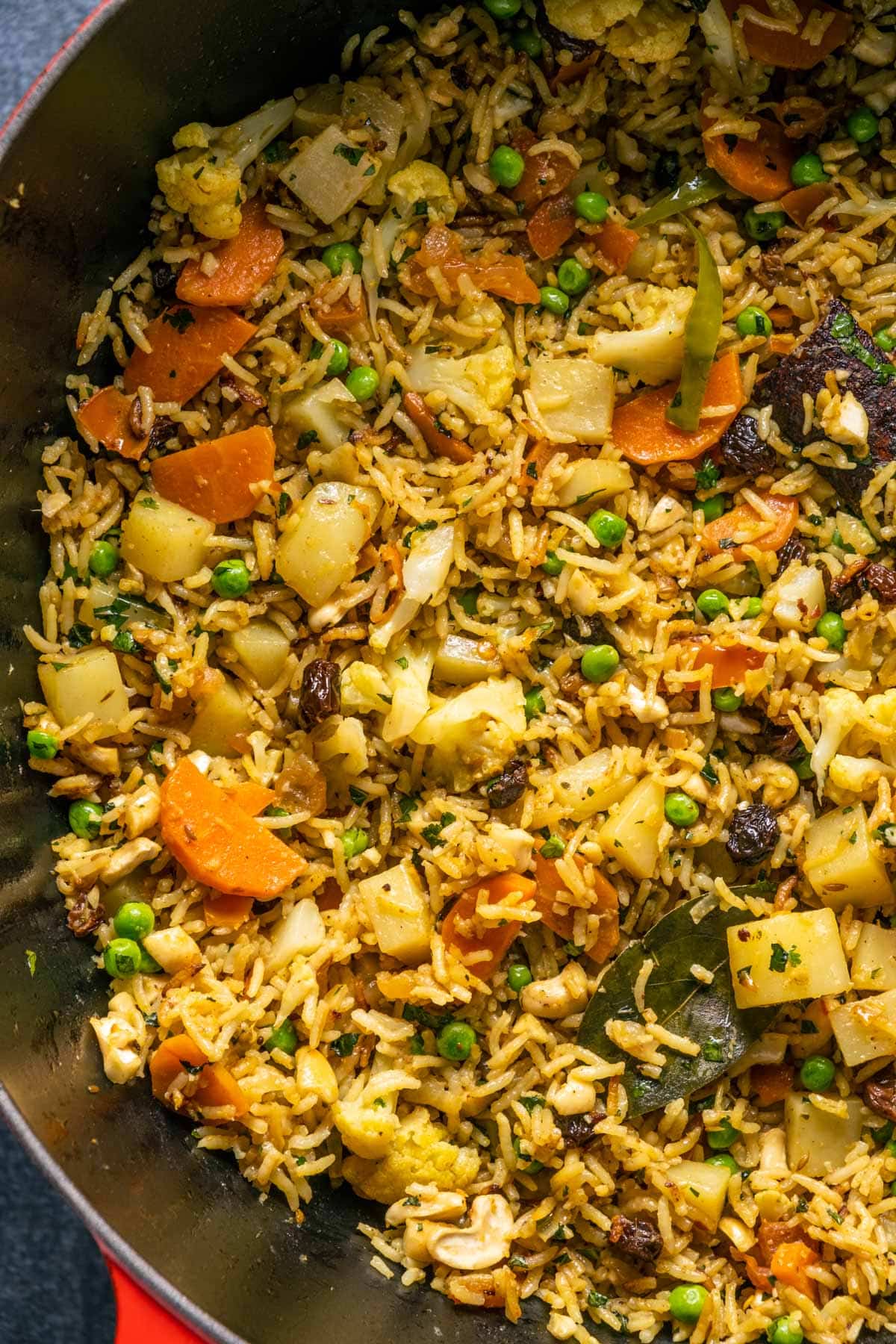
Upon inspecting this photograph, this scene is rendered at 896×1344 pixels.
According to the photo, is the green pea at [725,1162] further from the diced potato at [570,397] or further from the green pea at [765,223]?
the green pea at [765,223]

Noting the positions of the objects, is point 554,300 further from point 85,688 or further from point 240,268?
point 85,688

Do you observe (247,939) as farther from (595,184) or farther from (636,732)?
(595,184)

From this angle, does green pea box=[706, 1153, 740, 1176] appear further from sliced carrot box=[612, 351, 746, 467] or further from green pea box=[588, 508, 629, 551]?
sliced carrot box=[612, 351, 746, 467]

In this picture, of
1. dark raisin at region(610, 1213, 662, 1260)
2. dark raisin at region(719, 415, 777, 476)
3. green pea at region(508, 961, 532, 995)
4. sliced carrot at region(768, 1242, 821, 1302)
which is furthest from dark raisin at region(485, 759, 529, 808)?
sliced carrot at region(768, 1242, 821, 1302)

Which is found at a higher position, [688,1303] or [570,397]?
[570,397]

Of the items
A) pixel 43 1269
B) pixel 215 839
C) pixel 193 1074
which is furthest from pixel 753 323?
pixel 43 1269

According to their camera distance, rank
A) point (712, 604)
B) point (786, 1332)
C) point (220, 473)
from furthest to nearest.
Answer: point (712, 604) → point (220, 473) → point (786, 1332)

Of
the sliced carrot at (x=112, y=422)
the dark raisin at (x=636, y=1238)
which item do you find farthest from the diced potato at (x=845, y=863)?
the sliced carrot at (x=112, y=422)
